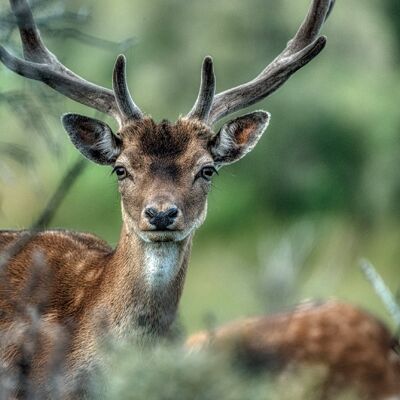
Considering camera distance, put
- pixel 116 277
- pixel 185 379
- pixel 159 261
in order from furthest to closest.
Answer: pixel 116 277 < pixel 159 261 < pixel 185 379

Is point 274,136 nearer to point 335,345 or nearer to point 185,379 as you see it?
point 335,345

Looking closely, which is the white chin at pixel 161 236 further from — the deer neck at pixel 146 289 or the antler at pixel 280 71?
the antler at pixel 280 71

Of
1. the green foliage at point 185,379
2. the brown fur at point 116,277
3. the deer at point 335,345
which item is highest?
the green foliage at point 185,379

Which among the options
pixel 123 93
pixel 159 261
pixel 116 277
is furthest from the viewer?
pixel 123 93

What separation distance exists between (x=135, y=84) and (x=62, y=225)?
150 inches

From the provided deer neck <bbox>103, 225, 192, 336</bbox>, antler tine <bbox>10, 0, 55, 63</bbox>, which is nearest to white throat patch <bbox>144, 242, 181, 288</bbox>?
deer neck <bbox>103, 225, 192, 336</bbox>

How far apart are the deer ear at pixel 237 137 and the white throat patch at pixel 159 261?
839 millimetres

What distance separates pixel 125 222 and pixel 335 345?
1.48 metres

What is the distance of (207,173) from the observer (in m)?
9.24

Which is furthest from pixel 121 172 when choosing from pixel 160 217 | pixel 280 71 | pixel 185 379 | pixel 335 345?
pixel 185 379

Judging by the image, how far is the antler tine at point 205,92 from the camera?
9.05m

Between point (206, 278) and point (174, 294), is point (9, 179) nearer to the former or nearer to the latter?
point (174, 294)

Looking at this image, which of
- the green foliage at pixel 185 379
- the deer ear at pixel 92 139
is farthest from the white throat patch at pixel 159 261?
Result: the green foliage at pixel 185 379

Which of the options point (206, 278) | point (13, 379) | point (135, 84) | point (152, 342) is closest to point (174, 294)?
point (152, 342)
